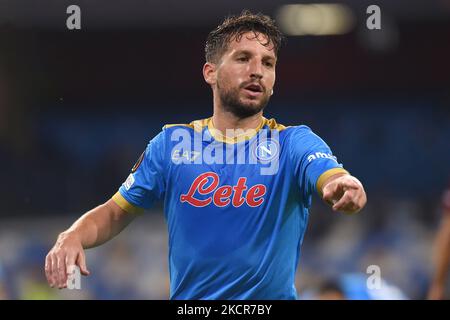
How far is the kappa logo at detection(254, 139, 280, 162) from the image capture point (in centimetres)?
464

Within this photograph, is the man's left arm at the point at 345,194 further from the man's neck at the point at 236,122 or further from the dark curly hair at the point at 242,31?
the dark curly hair at the point at 242,31

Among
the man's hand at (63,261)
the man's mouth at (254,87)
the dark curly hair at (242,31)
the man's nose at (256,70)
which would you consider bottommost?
the man's hand at (63,261)

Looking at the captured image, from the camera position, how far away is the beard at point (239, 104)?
15.6 feet

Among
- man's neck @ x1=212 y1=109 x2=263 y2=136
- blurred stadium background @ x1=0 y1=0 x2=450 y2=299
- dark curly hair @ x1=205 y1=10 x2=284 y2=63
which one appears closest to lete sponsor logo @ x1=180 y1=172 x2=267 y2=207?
man's neck @ x1=212 y1=109 x2=263 y2=136

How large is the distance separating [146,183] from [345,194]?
4.82 ft

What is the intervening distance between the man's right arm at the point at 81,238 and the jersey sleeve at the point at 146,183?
6 centimetres

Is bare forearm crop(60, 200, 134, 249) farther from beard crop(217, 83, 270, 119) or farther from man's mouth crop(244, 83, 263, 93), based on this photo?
man's mouth crop(244, 83, 263, 93)

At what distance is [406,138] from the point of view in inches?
515

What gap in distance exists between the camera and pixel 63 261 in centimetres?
432

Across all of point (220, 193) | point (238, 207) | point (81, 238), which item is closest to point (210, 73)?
point (220, 193)

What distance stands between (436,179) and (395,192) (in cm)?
85

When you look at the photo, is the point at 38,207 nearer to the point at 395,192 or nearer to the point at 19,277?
the point at 19,277

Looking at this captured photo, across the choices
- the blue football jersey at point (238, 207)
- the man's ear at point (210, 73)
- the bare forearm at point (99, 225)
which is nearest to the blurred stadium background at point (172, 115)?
the bare forearm at point (99, 225)
